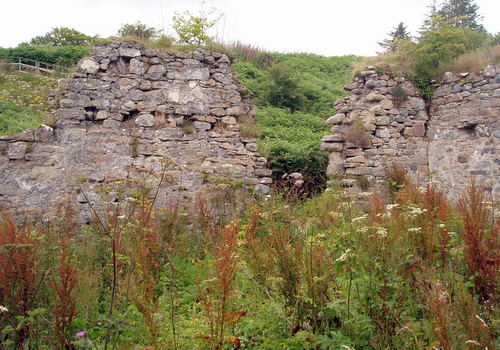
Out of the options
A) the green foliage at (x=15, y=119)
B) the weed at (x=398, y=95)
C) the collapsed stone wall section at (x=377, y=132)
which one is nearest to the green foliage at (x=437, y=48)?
the collapsed stone wall section at (x=377, y=132)

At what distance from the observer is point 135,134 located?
26.2 feet

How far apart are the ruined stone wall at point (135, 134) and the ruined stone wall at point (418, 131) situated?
2.24 m

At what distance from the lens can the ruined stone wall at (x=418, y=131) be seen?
28.8 ft

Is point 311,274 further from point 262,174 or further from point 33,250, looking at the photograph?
point 262,174

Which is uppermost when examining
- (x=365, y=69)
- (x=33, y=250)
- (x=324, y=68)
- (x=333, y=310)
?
(x=324, y=68)

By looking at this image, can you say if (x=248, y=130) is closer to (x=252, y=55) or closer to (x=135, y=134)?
(x=135, y=134)

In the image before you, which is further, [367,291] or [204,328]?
[204,328]

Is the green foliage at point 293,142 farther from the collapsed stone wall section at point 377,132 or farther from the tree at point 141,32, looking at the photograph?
the tree at point 141,32

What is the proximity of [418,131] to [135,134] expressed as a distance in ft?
21.0

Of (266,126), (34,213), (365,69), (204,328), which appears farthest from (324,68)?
(204,328)

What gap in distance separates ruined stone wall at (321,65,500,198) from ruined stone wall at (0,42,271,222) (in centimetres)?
224

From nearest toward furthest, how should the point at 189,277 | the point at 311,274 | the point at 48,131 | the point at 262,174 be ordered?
1. the point at 311,274
2. the point at 189,277
3. the point at 48,131
4. the point at 262,174

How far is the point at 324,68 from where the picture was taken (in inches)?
872

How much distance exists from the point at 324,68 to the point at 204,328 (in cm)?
2028
